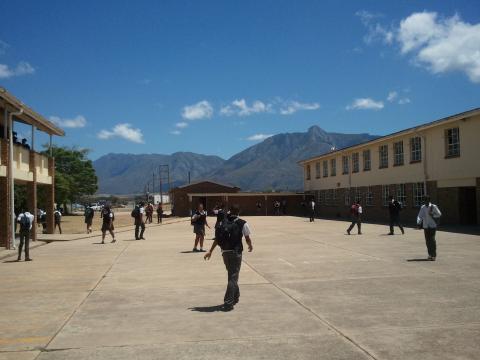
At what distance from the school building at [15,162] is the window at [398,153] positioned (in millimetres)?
20660

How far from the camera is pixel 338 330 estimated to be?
6.57 m

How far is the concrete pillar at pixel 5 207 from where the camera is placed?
19422mm

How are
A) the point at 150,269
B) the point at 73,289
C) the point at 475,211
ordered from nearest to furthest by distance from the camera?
the point at 73,289 → the point at 150,269 → the point at 475,211

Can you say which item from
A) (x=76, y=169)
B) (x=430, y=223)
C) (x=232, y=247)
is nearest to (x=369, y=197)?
(x=430, y=223)

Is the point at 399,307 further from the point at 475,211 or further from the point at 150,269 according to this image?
the point at 475,211

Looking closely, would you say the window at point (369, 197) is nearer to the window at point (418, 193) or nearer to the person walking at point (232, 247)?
the window at point (418, 193)

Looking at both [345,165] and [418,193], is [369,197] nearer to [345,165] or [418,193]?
[345,165]

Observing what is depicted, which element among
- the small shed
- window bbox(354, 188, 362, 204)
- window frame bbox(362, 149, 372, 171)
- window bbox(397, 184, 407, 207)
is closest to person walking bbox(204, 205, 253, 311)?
window bbox(397, 184, 407, 207)

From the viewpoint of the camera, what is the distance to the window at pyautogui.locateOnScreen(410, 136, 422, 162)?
31703mm

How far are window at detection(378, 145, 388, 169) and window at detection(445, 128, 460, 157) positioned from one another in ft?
25.7

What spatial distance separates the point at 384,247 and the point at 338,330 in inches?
430

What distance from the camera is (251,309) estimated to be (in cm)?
797

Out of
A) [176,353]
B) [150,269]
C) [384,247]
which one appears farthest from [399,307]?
[384,247]

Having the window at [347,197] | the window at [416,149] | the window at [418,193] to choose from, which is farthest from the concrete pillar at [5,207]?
the window at [347,197]
